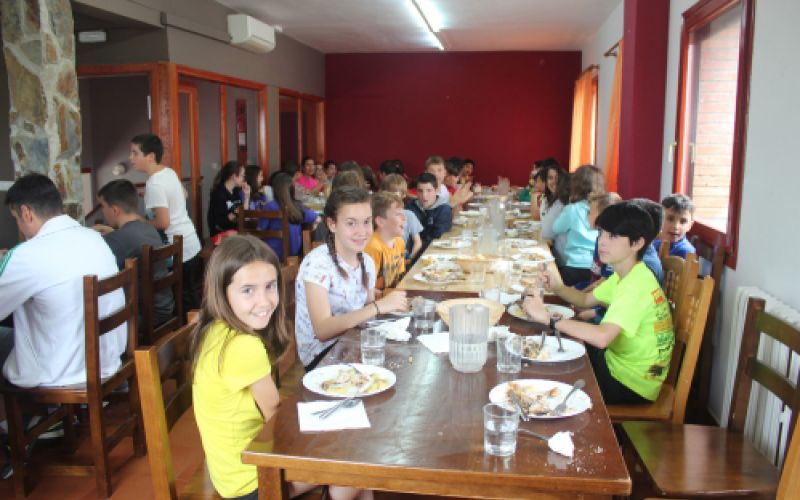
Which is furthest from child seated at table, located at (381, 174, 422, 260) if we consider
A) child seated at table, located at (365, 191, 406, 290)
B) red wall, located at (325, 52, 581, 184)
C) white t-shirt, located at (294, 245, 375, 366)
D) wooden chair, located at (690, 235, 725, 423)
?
red wall, located at (325, 52, 581, 184)

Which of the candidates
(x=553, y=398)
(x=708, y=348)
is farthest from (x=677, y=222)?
(x=553, y=398)

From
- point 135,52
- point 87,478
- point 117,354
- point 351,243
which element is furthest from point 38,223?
point 135,52

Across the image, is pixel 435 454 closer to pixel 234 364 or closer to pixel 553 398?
pixel 553 398

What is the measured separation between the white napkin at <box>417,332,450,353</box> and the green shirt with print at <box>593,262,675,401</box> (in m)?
0.58

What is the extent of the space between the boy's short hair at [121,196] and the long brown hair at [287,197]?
1.80 meters

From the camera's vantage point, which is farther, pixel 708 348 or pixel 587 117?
pixel 587 117

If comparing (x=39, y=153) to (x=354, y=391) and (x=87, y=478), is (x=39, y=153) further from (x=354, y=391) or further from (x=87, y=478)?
(x=354, y=391)

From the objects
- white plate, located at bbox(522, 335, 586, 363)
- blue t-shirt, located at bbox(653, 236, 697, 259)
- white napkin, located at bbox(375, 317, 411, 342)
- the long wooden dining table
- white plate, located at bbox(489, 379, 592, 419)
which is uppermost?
blue t-shirt, located at bbox(653, 236, 697, 259)

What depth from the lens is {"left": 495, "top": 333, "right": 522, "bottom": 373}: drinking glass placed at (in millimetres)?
1902

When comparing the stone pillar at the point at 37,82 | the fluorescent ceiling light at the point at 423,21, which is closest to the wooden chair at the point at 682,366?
the stone pillar at the point at 37,82

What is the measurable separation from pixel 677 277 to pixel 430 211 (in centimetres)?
264

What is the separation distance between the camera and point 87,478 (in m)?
2.84

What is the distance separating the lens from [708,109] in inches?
167

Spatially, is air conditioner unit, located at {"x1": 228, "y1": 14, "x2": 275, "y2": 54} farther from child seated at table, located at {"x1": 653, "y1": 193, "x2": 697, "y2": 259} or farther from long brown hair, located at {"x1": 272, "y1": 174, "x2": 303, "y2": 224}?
child seated at table, located at {"x1": 653, "y1": 193, "x2": 697, "y2": 259}
